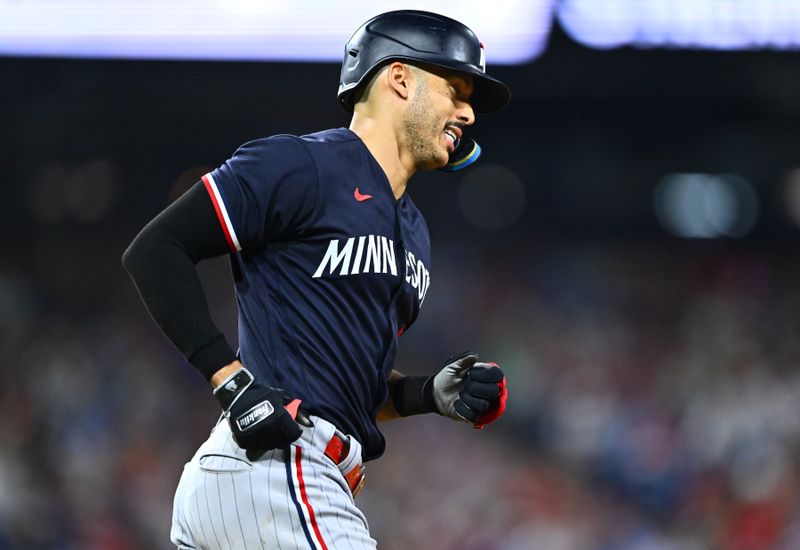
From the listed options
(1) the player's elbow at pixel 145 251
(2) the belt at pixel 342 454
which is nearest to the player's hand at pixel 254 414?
(2) the belt at pixel 342 454

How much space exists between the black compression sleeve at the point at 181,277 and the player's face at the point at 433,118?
0.67 m

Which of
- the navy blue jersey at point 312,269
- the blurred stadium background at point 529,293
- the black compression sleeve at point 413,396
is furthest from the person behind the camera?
the blurred stadium background at point 529,293

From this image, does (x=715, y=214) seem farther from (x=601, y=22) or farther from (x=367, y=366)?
(x=367, y=366)

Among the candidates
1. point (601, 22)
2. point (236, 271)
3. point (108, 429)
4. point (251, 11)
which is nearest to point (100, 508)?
point (108, 429)

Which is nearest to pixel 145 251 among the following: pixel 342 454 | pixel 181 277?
pixel 181 277

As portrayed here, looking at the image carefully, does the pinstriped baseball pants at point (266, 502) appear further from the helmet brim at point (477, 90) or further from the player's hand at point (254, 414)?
the helmet brim at point (477, 90)

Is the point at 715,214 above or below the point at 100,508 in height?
above

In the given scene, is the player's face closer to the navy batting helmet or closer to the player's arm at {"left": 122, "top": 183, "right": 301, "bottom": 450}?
the navy batting helmet

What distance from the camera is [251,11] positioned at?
6422mm

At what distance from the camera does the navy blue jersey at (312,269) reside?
2215 mm

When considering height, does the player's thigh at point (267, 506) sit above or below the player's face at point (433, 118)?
below

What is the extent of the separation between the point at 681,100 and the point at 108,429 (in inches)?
191

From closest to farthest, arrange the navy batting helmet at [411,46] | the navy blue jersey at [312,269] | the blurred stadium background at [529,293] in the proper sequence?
the navy blue jersey at [312,269] → the navy batting helmet at [411,46] → the blurred stadium background at [529,293]

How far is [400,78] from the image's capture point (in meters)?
2.61
